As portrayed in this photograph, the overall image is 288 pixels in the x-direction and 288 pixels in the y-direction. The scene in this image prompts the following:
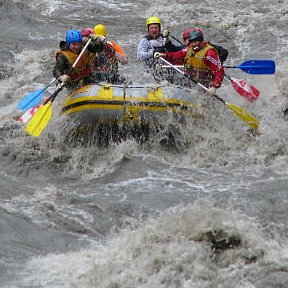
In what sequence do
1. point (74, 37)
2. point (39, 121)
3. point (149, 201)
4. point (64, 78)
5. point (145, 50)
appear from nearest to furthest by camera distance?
1. point (149, 201)
2. point (39, 121)
3. point (64, 78)
4. point (74, 37)
5. point (145, 50)

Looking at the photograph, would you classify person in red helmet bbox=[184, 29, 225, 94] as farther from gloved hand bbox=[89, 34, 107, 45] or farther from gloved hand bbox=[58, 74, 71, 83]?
gloved hand bbox=[58, 74, 71, 83]

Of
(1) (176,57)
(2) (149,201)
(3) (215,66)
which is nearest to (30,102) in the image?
(1) (176,57)

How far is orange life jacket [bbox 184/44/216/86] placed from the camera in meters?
9.20

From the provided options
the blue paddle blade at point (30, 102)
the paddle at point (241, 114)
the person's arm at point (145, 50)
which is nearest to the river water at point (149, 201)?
the paddle at point (241, 114)

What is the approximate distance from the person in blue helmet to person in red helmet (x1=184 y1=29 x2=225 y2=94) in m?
1.24

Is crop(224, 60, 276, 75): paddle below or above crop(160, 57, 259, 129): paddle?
above

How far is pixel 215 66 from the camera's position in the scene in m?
9.06

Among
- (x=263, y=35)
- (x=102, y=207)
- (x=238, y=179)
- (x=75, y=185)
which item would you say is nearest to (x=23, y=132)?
(x=75, y=185)

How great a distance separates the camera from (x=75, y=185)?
7.82 metres

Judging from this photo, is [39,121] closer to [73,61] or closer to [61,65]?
[61,65]

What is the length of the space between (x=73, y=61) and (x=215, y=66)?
6.22 ft

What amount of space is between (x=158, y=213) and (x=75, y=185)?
134cm

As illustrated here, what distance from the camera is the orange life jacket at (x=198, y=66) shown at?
9.20 m

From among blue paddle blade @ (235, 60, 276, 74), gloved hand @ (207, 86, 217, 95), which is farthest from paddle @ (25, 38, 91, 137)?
blue paddle blade @ (235, 60, 276, 74)
